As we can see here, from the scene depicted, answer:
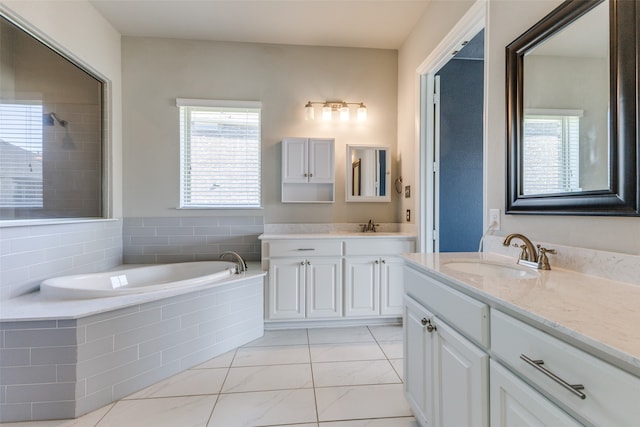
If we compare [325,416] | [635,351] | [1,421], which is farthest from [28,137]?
[635,351]

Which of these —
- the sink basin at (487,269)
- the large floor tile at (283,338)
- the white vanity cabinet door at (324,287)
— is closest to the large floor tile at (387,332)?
the white vanity cabinet door at (324,287)

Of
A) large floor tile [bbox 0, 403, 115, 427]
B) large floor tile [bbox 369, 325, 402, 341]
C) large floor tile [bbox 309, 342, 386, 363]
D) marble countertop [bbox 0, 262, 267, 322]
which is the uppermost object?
marble countertop [bbox 0, 262, 267, 322]

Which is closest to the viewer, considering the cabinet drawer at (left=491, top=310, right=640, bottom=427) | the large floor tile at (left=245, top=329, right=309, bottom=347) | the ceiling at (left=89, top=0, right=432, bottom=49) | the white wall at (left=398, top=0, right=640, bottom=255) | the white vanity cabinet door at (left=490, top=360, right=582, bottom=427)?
the cabinet drawer at (left=491, top=310, right=640, bottom=427)

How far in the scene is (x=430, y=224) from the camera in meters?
2.64

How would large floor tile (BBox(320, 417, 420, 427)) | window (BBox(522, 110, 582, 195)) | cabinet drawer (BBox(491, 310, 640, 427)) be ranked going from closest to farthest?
cabinet drawer (BBox(491, 310, 640, 427))
window (BBox(522, 110, 582, 195))
large floor tile (BBox(320, 417, 420, 427))

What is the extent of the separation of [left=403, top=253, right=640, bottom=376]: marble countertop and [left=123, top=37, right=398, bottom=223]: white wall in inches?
85.5

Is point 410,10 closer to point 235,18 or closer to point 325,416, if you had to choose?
point 235,18

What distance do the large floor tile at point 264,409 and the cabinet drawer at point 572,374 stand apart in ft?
3.85

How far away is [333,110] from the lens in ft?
10.2

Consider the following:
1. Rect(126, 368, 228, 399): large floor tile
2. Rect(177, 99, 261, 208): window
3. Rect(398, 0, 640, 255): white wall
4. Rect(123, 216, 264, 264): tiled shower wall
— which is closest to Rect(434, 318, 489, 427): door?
Rect(398, 0, 640, 255): white wall

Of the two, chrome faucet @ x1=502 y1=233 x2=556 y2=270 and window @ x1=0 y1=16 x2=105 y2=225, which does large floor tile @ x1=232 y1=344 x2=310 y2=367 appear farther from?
window @ x1=0 y1=16 x2=105 y2=225

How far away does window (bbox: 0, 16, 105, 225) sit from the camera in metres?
1.86

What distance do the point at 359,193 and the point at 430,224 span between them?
0.84m

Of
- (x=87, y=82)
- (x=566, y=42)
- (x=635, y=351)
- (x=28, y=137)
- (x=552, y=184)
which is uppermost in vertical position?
(x=87, y=82)
